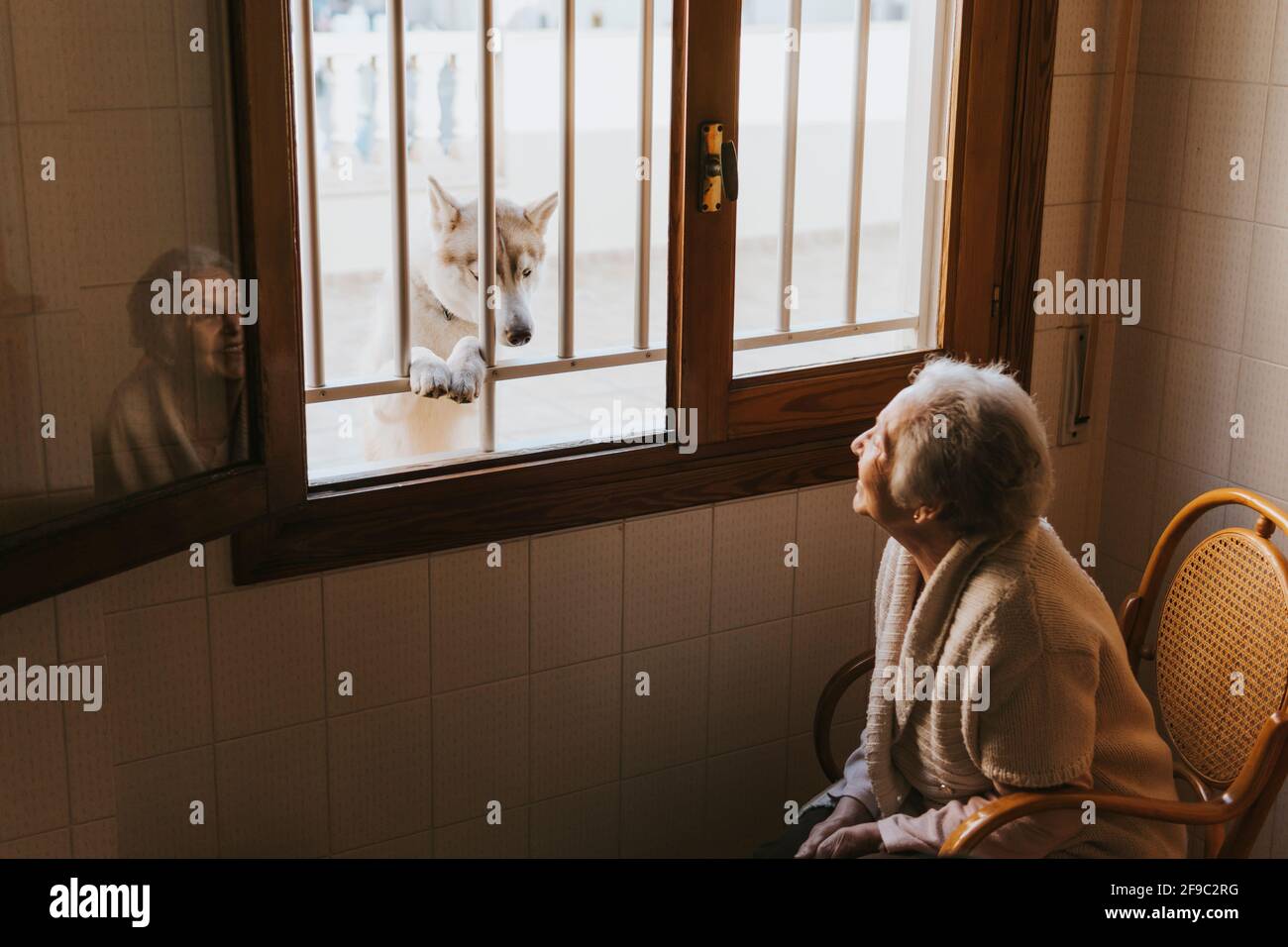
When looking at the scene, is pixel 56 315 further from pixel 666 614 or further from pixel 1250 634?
pixel 1250 634

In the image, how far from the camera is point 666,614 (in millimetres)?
2408

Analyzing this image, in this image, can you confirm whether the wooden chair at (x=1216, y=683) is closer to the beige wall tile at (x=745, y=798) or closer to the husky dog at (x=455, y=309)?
the beige wall tile at (x=745, y=798)

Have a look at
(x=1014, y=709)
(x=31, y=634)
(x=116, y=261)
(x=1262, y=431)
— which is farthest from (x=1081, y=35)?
(x=31, y=634)

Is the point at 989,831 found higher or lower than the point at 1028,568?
lower

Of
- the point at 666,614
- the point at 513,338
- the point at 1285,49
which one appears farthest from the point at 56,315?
the point at 1285,49

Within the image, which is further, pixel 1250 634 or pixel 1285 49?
pixel 1285 49

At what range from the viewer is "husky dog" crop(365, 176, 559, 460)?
7.30ft

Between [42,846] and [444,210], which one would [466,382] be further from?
[42,846]

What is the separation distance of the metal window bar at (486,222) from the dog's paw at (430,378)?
82 millimetres

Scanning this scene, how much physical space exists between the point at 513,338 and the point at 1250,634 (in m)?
1.17

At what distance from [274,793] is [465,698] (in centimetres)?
32

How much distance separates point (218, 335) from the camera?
1.83 meters

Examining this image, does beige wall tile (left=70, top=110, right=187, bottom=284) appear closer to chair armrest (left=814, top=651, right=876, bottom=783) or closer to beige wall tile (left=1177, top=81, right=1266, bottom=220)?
chair armrest (left=814, top=651, right=876, bottom=783)

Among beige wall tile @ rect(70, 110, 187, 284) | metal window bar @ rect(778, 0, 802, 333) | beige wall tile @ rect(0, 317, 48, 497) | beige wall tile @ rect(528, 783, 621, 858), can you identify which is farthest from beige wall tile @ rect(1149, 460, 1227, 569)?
beige wall tile @ rect(0, 317, 48, 497)
